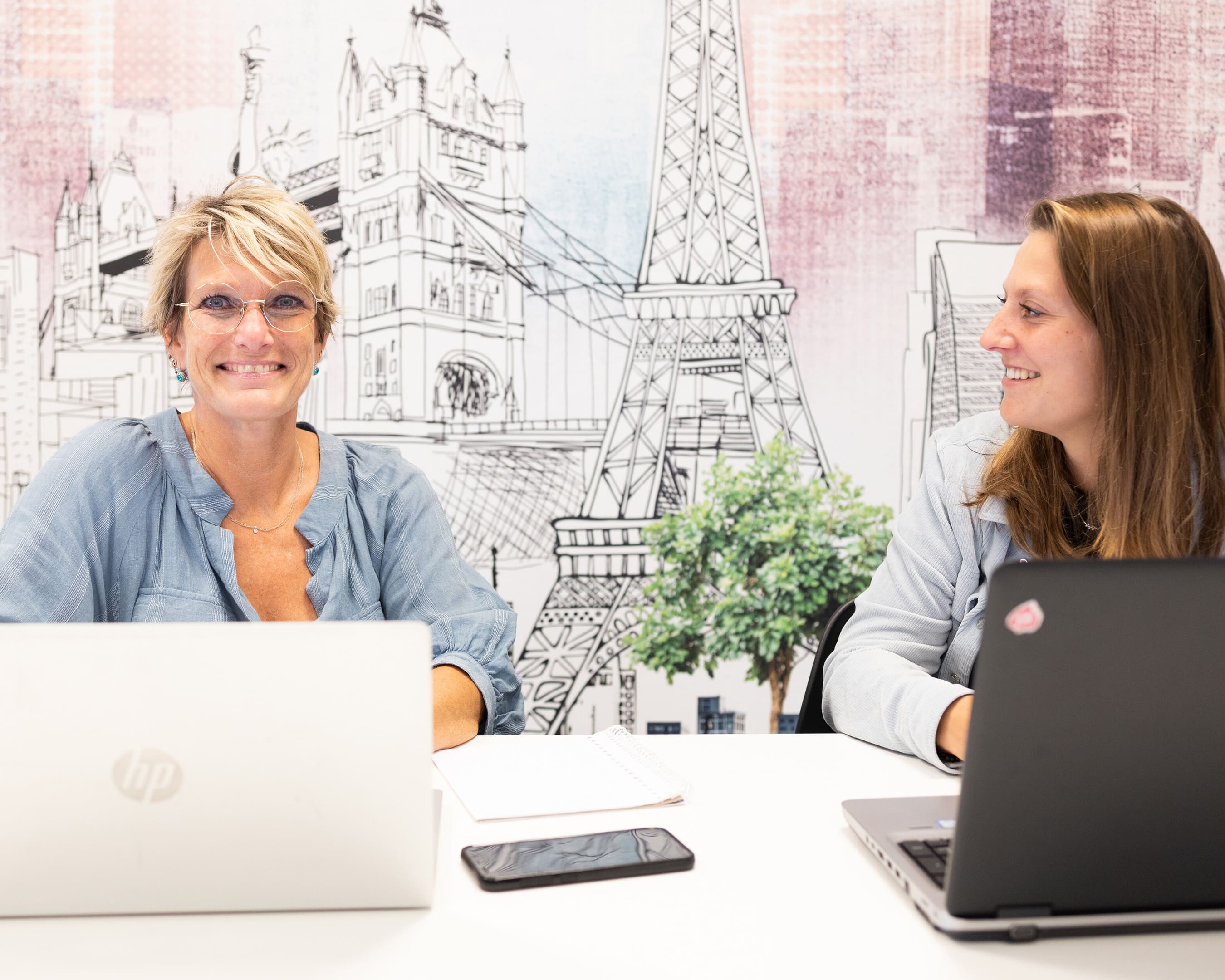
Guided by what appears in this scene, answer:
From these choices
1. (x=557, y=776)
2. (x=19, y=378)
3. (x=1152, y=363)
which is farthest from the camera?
(x=19, y=378)

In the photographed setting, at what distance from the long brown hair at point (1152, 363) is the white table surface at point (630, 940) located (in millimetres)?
797

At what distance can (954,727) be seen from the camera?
128cm

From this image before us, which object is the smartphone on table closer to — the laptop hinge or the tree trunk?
the laptop hinge

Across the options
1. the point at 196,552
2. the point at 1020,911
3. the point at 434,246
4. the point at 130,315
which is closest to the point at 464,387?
the point at 434,246

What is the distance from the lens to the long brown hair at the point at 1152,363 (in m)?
1.52

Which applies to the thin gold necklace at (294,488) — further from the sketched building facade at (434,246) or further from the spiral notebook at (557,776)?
the sketched building facade at (434,246)

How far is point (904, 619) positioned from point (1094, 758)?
810mm

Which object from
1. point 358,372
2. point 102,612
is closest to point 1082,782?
point 102,612

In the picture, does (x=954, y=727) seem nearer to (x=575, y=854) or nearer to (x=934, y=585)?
(x=934, y=585)

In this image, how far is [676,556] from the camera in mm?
3072

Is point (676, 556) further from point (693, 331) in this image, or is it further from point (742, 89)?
point (742, 89)

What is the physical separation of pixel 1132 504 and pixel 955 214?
1794 mm

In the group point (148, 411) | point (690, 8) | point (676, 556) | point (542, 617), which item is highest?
point (690, 8)

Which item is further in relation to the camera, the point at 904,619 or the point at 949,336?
the point at 949,336
